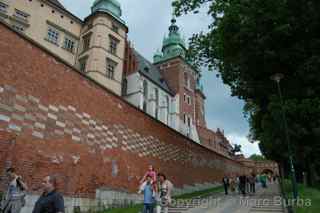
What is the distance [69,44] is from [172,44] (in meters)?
25.6

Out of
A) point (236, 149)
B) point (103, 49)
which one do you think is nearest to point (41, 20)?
point (103, 49)

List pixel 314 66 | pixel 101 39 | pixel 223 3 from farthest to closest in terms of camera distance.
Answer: pixel 101 39 < pixel 223 3 < pixel 314 66

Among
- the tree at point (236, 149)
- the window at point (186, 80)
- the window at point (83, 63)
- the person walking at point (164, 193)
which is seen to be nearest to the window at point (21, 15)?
the window at point (83, 63)

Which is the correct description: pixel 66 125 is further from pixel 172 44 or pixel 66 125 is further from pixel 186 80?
pixel 172 44

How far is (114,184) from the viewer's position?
38.7 feet

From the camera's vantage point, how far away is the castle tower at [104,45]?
31.6 m

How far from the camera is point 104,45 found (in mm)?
32594

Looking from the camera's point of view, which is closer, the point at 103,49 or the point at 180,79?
the point at 103,49

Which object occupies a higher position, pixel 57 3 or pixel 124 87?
pixel 57 3

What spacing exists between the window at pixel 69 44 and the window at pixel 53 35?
1.26m

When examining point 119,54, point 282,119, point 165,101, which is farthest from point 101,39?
point 282,119

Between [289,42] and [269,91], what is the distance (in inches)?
101

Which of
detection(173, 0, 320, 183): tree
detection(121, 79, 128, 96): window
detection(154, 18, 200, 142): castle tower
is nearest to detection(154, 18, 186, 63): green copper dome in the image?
detection(154, 18, 200, 142): castle tower

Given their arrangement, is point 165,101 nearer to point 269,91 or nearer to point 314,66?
point 269,91
